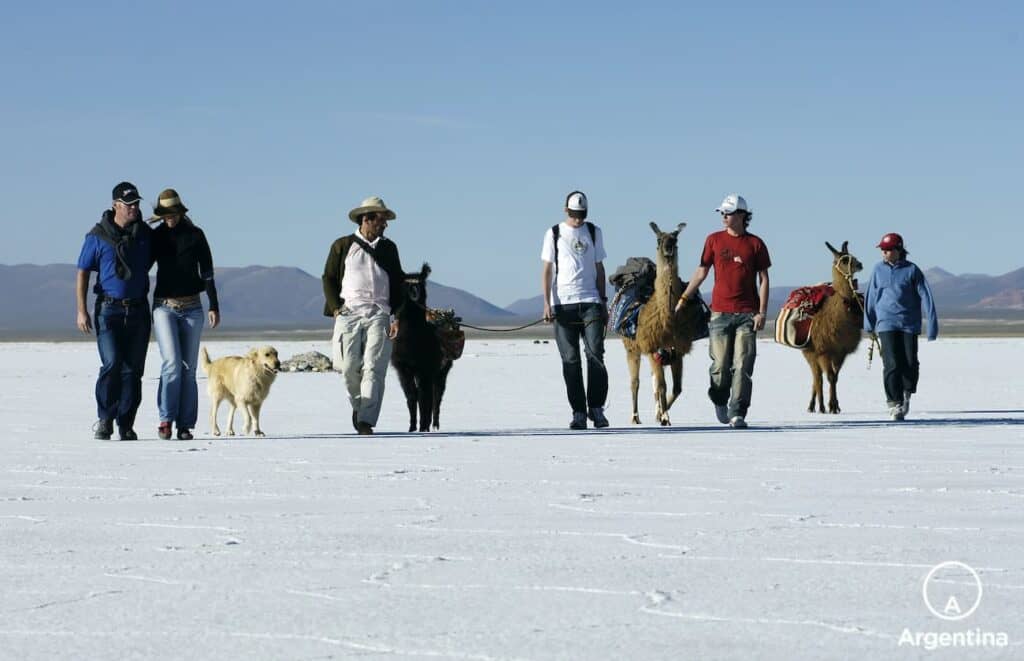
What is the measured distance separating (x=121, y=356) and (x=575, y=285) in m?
3.92

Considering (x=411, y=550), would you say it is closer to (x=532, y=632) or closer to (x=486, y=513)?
(x=486, y=513)

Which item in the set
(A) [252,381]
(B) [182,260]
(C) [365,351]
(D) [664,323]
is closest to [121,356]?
(B) [182,260]

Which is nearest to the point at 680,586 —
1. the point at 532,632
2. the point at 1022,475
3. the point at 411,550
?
the point at 532,632

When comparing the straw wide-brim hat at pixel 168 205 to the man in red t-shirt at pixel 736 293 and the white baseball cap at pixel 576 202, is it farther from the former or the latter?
the man in red t-shirt at pixel 736 293

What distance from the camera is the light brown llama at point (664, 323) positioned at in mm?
14375

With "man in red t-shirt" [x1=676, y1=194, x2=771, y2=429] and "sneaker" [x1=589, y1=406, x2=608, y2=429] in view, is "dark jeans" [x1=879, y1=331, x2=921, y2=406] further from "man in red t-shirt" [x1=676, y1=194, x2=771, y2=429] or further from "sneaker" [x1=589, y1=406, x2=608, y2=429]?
"sneaker" [x1=589, y1=406, x2=608, y2=429]

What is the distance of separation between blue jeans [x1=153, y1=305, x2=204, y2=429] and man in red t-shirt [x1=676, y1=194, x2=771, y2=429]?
14.7ft

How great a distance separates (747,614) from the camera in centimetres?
508

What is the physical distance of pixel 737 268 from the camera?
530 inches

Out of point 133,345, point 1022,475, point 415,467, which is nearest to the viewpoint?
point 1022,475

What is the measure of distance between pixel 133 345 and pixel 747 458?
5.17 m

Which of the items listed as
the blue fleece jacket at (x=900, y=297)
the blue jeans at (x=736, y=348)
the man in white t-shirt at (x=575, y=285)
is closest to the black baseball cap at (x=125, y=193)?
the man in white t-shirt at (x=575, y=285)

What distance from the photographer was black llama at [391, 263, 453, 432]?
1387cm

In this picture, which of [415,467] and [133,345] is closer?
[415,467]
